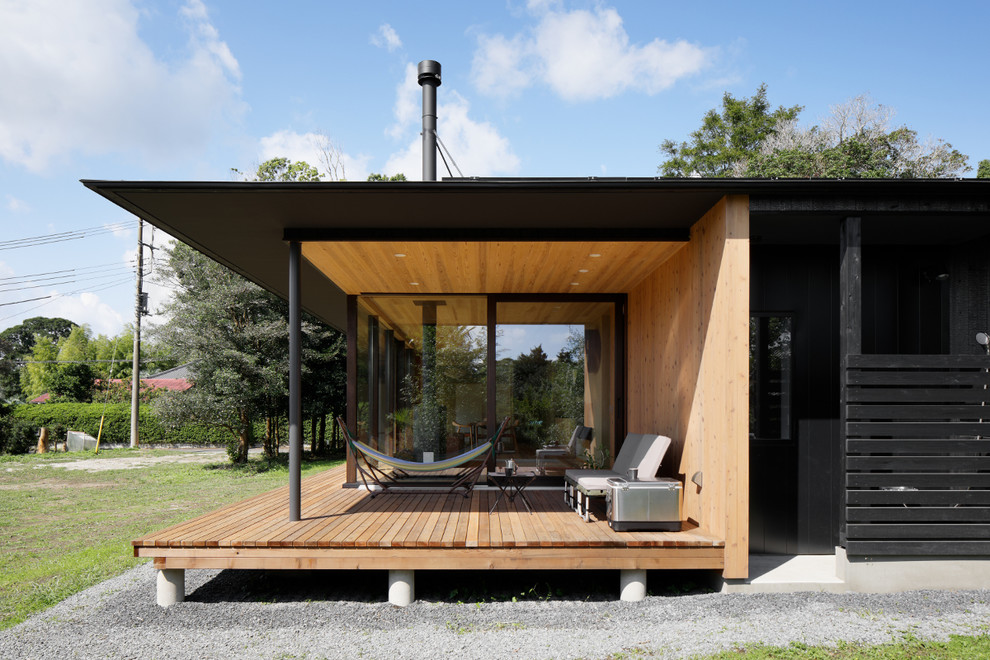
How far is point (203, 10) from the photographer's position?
368 inches

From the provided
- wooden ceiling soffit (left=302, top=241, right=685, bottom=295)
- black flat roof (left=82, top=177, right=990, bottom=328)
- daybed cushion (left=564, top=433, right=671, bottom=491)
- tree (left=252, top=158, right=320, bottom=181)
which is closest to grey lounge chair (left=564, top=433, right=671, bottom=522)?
daybed cushion (left=564, top=433, right=671, bottom=491)

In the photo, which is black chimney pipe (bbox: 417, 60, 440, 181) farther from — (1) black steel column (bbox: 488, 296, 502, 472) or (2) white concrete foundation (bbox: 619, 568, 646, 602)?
(2) white concrete foundation (bbox: 619, 568, 646, 602)

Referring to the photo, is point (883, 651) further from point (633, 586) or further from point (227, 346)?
point (227, 346)

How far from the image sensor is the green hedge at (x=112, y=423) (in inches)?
751

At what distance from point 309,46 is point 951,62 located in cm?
1540

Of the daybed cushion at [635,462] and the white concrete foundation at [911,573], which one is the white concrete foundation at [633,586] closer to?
the daybed cushion at [635,462]

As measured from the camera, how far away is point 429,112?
7402mm

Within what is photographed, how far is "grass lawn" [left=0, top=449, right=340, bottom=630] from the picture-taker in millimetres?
4820

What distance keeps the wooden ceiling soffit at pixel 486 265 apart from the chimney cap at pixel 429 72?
2694 millimetres

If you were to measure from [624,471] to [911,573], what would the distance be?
213cm

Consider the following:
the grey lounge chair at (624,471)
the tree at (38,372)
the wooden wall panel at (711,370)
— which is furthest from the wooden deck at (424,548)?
the tree at (38,372)

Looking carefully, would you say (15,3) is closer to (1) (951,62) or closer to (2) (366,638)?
(2) (366,638)

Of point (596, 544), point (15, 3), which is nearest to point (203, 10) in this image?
point (15, 3)

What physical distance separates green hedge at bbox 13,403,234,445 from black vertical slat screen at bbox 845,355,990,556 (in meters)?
18.4
